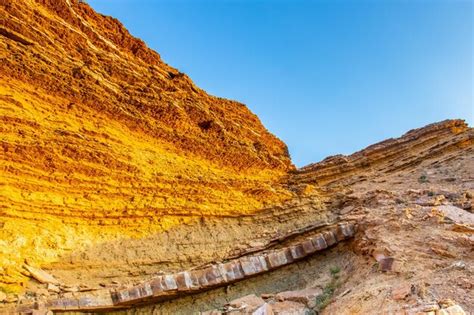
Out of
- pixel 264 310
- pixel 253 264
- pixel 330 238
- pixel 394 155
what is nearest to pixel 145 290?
pixel 264 310

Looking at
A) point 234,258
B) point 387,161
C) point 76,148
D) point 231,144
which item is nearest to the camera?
point 76,148

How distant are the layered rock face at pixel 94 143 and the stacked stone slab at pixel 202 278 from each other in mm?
1417

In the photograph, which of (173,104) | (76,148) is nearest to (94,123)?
(76,148)

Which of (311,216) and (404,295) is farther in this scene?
(311,216)

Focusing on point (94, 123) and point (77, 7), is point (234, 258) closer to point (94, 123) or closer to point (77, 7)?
point (94, 123)

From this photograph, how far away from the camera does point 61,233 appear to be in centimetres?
892

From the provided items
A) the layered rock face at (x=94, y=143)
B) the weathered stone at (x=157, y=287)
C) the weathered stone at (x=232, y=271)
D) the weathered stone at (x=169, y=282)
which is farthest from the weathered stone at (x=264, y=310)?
the layered rock face at (x=94, y=143)

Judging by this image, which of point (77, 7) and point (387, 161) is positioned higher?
point (77, 7)

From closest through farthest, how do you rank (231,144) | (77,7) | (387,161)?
(77,7), (231,144), (387,161)

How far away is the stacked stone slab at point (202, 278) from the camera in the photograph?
8078mm

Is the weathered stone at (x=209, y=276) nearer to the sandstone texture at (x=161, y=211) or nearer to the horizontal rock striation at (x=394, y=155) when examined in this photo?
the sandstone texture at (x=161, y=211)

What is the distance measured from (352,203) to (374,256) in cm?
418

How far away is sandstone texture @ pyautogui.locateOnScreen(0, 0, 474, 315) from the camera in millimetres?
7961

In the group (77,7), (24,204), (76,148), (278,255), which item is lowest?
(278,255)
